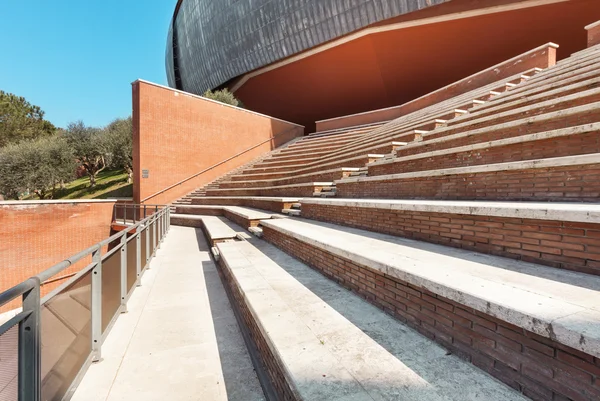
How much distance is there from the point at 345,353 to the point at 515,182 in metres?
2.60

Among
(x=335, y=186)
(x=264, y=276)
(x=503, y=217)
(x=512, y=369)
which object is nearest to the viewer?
(x=512, y=369)

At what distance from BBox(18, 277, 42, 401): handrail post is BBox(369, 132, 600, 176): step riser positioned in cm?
456

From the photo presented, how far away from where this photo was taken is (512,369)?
1513mm

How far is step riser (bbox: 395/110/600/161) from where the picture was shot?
322 cm

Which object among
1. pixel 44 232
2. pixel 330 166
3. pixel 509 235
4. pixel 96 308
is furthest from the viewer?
pixel 44 232

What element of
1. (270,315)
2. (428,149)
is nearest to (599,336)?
(270,315)

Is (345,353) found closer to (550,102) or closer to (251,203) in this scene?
(550,102)

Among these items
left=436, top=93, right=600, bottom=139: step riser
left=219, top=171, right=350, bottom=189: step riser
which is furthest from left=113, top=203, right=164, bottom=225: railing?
left=436, top=93, right=600, bottom=139: step riser

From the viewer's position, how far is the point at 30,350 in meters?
1.52

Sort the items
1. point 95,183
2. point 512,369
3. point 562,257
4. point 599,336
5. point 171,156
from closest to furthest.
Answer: point 599,336 → point 512,369 → point 562,257 → point 171,156 → point 95,183

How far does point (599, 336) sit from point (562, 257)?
1.10 m

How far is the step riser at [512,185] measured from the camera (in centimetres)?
249

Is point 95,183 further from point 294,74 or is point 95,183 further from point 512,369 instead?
point 512,369

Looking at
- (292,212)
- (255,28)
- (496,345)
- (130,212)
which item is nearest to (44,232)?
(130,212)
